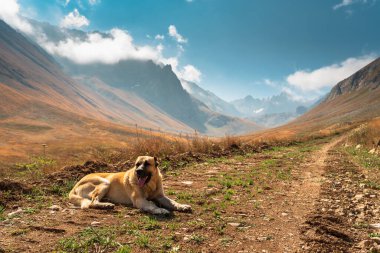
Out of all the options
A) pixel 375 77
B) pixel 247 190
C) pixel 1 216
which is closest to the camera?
pixel 1 216

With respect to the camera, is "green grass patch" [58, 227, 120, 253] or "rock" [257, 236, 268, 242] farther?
"rock" [257, 236, 268, 242]

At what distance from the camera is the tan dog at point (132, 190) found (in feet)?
25.4

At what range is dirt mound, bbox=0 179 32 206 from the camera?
27.5ft

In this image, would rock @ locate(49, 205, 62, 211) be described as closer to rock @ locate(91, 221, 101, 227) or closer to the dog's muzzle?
rock @ locate(91, 221, 101, 227)

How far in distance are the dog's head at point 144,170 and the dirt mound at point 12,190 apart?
3.44m

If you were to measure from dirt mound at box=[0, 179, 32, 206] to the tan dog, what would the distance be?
147 centimetres

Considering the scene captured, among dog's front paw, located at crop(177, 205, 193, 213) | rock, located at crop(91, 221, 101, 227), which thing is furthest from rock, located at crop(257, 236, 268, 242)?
rock, located at crop(91, 221, 101, 227)

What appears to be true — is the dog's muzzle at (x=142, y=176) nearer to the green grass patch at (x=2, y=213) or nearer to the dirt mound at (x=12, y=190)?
the green grass patch at (x=2, y=213)

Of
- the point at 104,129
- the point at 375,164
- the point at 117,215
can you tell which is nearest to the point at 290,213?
the point at 117,215

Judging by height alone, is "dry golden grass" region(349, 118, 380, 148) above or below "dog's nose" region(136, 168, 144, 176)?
above

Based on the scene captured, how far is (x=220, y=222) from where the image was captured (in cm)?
690

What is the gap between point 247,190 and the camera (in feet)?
33.6

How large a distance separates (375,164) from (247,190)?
825 cm

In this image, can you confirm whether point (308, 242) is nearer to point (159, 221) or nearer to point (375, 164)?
point (159, 221)
